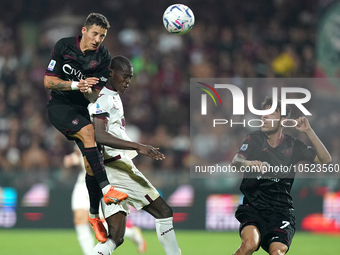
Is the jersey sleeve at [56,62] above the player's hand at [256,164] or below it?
above

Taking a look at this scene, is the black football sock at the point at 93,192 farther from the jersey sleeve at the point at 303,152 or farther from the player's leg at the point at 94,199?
the jersey sleeve at the point at 303,152

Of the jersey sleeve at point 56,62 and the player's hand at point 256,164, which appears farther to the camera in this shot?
the jersey sleeve at point 56,62

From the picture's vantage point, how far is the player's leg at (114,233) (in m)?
5.42

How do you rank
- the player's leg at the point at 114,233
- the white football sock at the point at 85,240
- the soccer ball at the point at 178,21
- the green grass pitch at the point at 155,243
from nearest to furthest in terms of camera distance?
the player's leg at the point at 114,233
the soccer ball at the point at 178,21
the white football sock at the point at 85,240
the green grass pitch at the point at 155,243

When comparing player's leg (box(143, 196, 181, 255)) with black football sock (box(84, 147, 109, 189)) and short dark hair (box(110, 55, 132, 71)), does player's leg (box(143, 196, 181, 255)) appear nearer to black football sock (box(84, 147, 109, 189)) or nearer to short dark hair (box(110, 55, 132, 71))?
black football sock (box(84, 147, 109, 189))

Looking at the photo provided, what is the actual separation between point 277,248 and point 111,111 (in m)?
2.12

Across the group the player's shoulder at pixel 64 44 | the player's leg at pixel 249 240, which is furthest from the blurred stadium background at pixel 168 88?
the player's shoulder at pixel 64 44

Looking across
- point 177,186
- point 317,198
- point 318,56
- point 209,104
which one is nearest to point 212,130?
point 209,104

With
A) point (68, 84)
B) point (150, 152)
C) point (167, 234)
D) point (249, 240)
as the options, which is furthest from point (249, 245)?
point (68, 84)

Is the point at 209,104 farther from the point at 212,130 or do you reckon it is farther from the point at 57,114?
the point at 57,114

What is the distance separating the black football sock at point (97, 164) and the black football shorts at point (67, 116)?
11.1 inches

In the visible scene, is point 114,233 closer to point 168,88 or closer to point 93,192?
point 93,192

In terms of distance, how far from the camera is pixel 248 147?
5.66 meters

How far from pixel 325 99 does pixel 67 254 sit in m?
6.96
